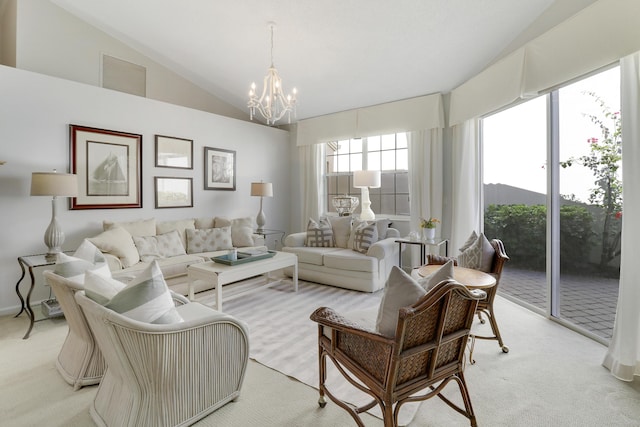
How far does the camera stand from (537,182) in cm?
332

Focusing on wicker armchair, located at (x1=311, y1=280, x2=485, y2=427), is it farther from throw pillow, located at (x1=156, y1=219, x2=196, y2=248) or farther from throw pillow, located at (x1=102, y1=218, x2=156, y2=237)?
throw pillow, located at (x1=156, y1=219, x2=196, y2=248)

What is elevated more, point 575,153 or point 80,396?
point 575,153

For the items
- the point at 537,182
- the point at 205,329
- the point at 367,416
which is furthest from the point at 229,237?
the point at 537,182

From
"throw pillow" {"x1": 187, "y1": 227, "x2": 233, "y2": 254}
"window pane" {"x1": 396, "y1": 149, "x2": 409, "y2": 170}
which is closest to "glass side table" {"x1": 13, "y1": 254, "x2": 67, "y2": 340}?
"throw pillow" {"x1": 187, "y1": 227, "x2": 233, "y2": 254}

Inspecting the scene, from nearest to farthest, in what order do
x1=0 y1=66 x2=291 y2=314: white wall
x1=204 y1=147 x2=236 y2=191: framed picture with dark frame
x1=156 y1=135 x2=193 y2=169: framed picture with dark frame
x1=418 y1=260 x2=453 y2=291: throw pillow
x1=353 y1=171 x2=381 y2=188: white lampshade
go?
x1=418 y1=260 x2=453 y2=291: throw pillow, x1=0 y1=66 x2=291 y2=314: white wall, x1=156 y1=135 x2=193 y2=169: framed picture with dark frame, x1=353 y1=171 x2=381 y2=188: white lampshade, x1=204 y1=147 x2=236 y2=191: framed picture with dark frame

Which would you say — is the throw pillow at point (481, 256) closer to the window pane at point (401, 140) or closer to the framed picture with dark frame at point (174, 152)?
the window pane at point (401, 140)

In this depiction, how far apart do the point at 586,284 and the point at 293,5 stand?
3863 millimetres

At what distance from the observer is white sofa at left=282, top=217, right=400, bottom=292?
3.98 meters

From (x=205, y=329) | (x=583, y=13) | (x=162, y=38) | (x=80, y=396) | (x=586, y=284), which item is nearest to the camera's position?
(x=205, y=329)

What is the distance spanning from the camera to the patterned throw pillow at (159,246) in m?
3.77

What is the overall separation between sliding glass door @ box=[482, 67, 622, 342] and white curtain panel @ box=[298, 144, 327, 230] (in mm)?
3018

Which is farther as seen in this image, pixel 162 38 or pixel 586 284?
pixel 162 38

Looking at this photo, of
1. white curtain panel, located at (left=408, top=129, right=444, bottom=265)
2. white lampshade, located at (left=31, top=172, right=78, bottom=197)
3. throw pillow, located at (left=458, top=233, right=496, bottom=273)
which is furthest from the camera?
white curtain panel, located at (left=408, top=129, right=444, bottom=265)

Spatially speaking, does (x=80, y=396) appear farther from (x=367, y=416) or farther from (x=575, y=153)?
(x=575, y=153)
